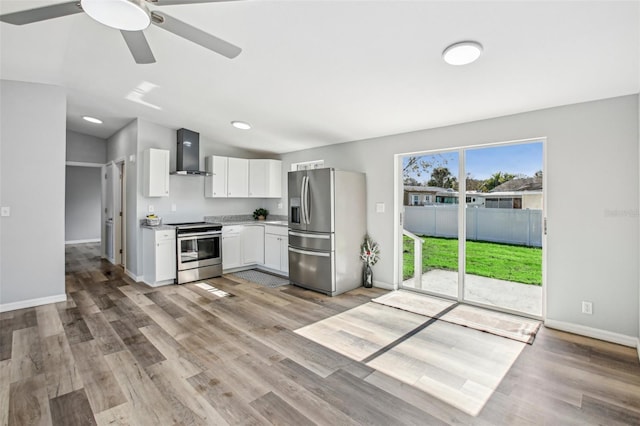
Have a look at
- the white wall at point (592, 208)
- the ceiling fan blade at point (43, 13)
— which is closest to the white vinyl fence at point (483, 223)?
the white wall at point (592, 208)

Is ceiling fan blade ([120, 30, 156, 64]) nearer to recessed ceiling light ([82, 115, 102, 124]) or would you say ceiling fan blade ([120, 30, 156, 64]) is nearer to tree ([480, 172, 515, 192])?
tree ([480, 172, 515, 192])

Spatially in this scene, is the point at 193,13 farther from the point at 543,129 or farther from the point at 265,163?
the point at 265,163

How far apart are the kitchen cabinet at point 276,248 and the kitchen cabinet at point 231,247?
491 mm

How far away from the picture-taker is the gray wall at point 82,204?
30.2 feet

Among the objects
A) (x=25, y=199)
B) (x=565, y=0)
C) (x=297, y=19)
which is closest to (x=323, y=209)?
(x=297, y=19)

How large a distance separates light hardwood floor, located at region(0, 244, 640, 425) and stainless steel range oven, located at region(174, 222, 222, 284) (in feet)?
4.42

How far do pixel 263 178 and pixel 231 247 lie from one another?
1.52 m

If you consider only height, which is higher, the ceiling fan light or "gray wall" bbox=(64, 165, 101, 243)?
the ceiling fan light

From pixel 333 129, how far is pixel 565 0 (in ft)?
9.79

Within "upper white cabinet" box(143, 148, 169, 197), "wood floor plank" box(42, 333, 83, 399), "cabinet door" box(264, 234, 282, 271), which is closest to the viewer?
"wood floor plank" box(42, 333, 83, 399)

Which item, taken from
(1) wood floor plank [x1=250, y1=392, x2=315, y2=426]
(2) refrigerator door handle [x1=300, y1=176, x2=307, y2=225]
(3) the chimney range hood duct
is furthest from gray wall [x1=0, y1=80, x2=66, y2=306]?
(1) wood floor plank [x1=250, y1=392, x2=315, y2=426]

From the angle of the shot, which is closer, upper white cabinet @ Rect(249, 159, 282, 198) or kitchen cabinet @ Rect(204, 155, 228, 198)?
kitchen cabinet @ Rect(204, 155, 228, 198)

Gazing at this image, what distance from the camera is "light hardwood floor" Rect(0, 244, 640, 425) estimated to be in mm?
1940

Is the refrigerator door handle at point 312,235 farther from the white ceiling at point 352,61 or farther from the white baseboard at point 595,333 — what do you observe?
the white baseboard at point 595,333
